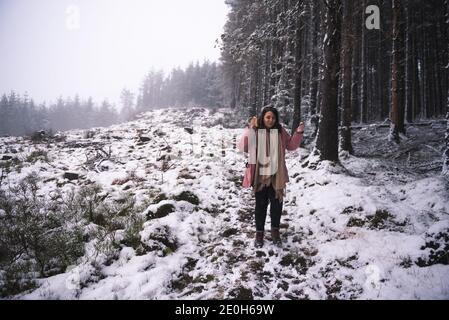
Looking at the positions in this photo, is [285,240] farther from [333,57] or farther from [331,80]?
[333,57]

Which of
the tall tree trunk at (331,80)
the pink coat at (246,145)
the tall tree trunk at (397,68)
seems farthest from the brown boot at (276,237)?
the tall tree trunk at (397,68)

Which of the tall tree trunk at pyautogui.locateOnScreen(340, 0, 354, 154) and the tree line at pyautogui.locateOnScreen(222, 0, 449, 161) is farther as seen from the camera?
the tall tree trunk at pyautogui.locateOnScreen(340, 0, 354, 154)

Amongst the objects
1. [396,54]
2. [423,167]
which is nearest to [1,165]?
[423,167]

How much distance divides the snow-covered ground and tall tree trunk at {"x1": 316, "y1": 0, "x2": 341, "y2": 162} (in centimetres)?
71

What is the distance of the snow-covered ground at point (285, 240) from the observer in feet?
11.3

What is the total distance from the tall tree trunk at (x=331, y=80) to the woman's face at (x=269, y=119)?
3.59m

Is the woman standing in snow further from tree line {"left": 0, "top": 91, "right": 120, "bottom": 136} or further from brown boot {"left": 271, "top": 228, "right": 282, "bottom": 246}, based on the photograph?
tree line {"left": 0, "top": 91, "right": 120, "bottom": 136}

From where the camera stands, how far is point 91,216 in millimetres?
5836

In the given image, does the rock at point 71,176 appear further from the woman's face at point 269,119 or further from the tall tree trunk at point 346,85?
the tall tree trunk at point 346,85

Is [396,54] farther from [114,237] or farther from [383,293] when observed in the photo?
[114,237]

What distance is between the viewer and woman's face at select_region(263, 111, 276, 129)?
182 inches

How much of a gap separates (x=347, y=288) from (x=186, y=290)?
79.8 inches

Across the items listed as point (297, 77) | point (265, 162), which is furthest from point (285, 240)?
point (297, 77)

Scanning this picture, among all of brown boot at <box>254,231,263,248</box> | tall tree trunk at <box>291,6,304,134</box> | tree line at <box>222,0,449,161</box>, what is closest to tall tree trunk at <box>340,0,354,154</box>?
tree line at <box>222,0,449,161</box>
